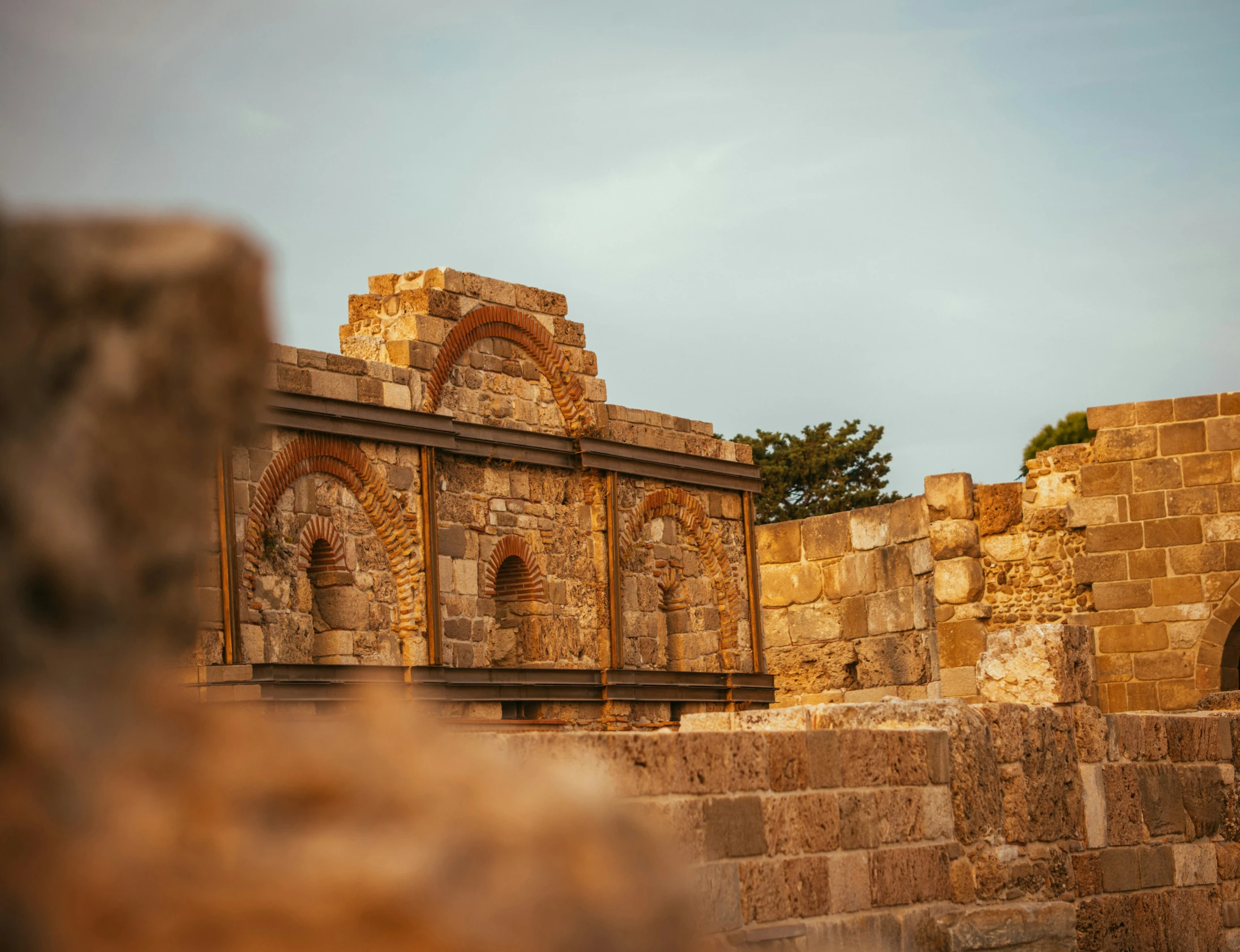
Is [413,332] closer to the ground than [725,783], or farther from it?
farther from it

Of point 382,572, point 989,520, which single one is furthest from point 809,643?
point 382,572

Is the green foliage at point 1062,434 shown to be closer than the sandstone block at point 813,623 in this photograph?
No

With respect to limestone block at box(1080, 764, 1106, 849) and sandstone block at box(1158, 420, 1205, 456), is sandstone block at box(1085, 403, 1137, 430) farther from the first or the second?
limestone block at box(1080, 764, 1106, 849)

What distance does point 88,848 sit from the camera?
114 centimetres

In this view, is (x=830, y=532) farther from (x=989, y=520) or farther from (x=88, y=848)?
(x=88, y=848)

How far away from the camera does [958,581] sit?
17188 mm

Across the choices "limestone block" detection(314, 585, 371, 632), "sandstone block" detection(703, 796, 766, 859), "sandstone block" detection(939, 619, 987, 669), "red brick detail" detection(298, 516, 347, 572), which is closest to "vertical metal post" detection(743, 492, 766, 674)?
"sandstone block" detection(939, 619, 987, 669)

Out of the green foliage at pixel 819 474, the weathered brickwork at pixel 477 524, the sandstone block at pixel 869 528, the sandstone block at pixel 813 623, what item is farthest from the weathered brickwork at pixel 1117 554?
the green foliage at pixel 819 474

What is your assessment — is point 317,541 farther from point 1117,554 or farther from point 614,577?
point 1117,554

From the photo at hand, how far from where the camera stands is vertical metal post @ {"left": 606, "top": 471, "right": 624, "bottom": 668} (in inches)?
701

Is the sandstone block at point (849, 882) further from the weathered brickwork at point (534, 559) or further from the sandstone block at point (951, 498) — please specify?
the sandstone block at point (951, 498)

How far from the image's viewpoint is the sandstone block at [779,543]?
1953 centimetres

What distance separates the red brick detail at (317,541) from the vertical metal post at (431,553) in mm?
1013

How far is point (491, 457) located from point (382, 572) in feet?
6.63
